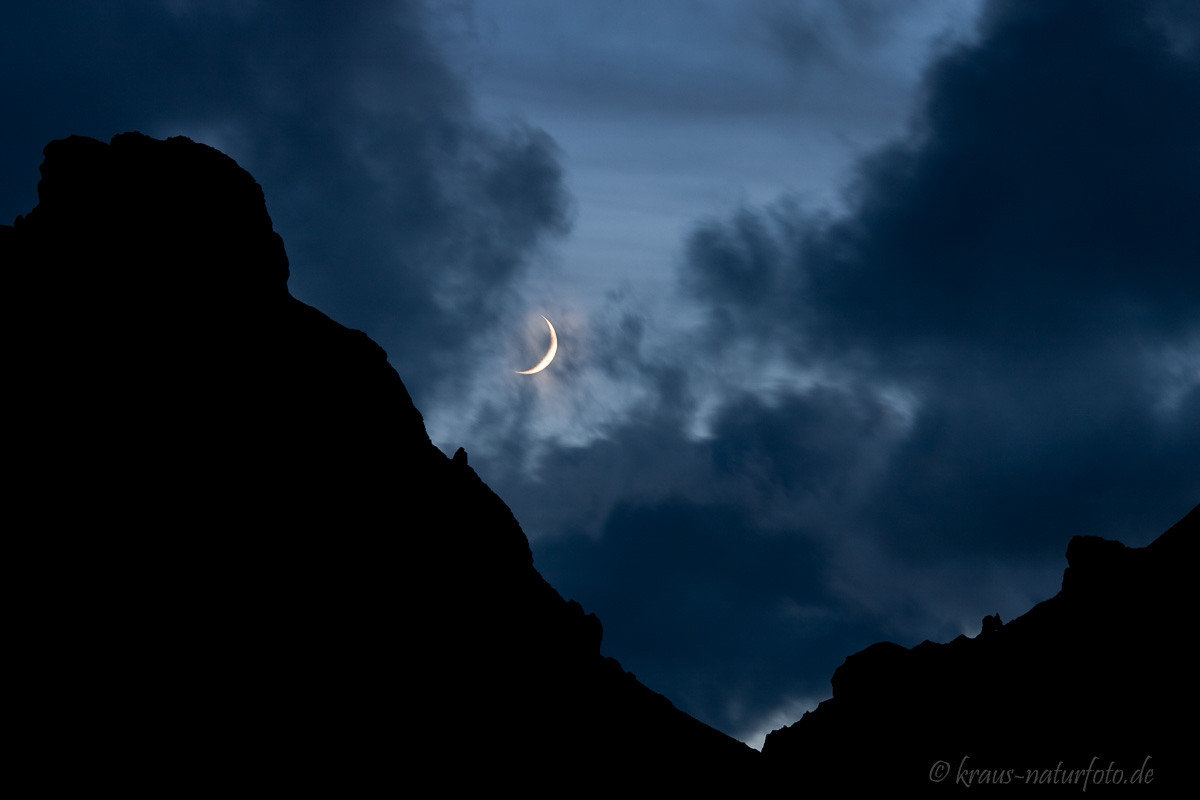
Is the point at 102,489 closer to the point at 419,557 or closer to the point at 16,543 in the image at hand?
the point at 16,543

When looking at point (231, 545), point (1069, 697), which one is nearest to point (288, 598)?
point (231, 545)

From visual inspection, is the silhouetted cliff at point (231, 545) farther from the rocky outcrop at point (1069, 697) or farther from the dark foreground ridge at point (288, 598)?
the rocky outcrop at point (1069, 697)

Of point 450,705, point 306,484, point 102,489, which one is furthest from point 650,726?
point 102,489

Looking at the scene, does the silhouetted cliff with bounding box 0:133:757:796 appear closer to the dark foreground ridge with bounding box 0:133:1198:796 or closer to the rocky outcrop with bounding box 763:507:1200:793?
the dark foreground ridge with bounding box 0:133:1198:796

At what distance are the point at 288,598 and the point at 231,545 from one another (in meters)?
5.79

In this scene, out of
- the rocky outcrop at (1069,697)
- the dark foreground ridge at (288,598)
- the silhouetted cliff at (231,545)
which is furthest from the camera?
the silhouetted cliff at (231,545)

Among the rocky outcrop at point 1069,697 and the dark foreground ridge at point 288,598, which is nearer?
the rocky outcrop at point 1069,697

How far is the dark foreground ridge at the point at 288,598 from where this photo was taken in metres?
45.1

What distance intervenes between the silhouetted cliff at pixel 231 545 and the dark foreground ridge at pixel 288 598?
181mm

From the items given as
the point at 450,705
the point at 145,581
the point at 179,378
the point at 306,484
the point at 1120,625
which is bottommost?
the point at 1120,625

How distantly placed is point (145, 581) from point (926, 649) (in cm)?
6475

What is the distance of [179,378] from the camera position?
196 feet

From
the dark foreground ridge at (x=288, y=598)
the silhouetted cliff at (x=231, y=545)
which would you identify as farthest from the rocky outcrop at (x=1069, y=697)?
the silhouetted cliff at (x=231, y=545)

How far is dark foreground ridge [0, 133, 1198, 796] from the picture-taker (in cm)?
4509
